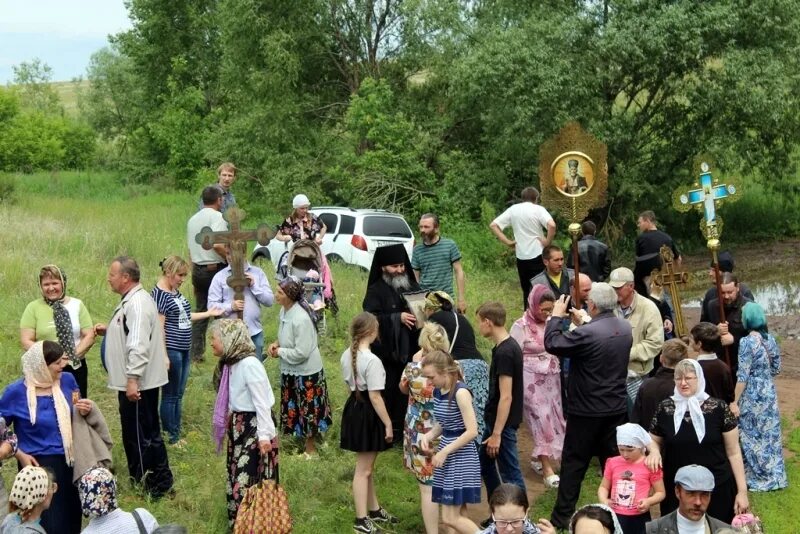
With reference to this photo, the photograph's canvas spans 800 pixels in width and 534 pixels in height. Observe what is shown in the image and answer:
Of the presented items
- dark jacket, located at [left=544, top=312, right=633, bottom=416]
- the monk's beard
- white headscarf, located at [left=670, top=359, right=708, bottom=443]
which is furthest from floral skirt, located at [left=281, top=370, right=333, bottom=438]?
white headscarf, located at [left=670, top=359, right=708, bottom=443]

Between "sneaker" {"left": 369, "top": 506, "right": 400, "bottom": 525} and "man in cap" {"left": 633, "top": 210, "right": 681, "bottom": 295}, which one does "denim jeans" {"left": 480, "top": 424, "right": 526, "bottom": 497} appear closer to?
"sneaker" {"left": 369, "top": 506, "right": 400, "bottom": 525}

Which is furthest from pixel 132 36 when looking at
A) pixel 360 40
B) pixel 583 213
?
pixel 583 213

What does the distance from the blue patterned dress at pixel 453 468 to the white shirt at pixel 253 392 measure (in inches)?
46.6

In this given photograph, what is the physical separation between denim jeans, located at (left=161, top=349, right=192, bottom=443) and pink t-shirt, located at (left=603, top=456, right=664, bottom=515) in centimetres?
415

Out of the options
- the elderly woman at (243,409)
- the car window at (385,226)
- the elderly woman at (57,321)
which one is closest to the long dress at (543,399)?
the elderly woman at (243,409)

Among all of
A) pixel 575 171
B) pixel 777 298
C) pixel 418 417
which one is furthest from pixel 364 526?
pixel 777 298

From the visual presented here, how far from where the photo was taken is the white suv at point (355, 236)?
19.6 meters

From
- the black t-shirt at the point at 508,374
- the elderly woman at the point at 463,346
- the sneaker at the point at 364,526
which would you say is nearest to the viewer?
the black t-shirt at the point at 508,374

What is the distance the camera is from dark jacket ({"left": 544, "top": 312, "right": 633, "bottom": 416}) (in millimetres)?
7812

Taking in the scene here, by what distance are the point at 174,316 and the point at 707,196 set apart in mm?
4991

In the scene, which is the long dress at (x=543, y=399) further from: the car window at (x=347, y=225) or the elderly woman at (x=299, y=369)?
the car window at (x=347, y=225)

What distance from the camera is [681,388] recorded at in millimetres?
7109

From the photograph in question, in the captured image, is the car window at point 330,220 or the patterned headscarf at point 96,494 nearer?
the patterned headscarf at point 96,494

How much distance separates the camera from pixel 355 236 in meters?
19.8
